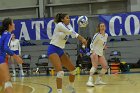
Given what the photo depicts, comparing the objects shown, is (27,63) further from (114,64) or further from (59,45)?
(59,45)

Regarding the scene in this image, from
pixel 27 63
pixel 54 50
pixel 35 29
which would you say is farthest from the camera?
pixel 35 29

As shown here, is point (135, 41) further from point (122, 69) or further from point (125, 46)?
point (122, 69)

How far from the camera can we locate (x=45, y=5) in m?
21.5

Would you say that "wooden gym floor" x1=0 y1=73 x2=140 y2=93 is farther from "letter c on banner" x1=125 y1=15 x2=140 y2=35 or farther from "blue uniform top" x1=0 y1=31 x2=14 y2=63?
"letter c on banner" x1=125 y1=15 x2=140 y2=35

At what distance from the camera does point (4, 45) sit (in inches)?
220

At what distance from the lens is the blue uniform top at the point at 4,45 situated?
5562 mm

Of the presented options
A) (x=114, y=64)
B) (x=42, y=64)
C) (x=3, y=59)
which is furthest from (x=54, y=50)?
(x=42, y=64)

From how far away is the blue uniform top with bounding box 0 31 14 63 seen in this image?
5.56 m

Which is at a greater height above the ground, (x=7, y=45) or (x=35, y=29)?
(x=35, y=29)

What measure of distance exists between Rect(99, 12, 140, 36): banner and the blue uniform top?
12657 millimetres

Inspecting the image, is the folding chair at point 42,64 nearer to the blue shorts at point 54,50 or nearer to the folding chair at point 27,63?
the folding chair at point 27,63

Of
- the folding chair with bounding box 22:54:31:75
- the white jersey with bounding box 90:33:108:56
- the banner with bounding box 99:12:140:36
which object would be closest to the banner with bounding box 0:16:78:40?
the folding chair with bounding box 22:54:31:75

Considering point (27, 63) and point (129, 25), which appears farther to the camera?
point (27, 63)

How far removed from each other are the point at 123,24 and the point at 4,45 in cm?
1299
